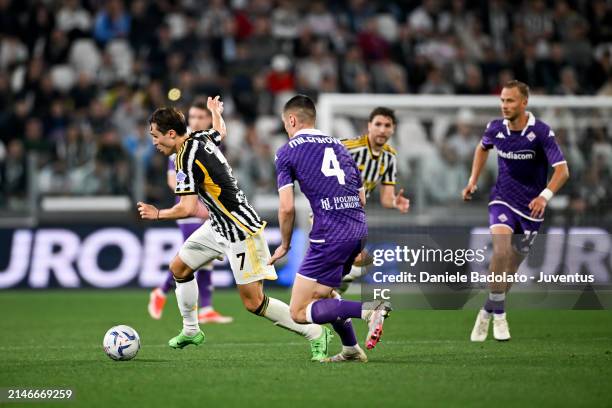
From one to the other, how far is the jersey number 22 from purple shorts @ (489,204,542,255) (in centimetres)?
294

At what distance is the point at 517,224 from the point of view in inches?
418

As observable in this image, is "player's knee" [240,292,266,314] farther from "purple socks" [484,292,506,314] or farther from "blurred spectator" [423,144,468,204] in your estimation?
"blurred spectator" [423,144,468,204]

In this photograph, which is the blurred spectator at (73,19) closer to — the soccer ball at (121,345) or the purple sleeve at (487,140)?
the purple sleeve at (487,140)

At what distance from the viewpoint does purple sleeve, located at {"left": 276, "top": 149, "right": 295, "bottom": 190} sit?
8.06 meters

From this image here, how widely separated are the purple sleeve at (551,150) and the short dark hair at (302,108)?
9.78ft

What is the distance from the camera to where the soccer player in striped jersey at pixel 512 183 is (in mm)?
10258

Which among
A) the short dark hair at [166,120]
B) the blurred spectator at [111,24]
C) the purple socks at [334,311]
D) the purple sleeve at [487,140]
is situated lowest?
the purple socks at [334,311]

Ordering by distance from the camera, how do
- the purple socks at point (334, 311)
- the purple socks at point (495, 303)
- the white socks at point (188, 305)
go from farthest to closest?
1. the purple socks at point (495, 303)
2. the white socks at point (188, 305)
3. the purple socks at point (334, 311)

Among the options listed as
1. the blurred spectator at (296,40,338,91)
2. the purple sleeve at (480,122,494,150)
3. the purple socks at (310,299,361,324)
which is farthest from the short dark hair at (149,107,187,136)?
the blurred spectator at (296,40,338,91)

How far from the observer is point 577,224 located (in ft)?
50.8

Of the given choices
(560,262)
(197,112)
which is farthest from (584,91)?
(197,112)

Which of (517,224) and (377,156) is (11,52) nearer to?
(377,156)

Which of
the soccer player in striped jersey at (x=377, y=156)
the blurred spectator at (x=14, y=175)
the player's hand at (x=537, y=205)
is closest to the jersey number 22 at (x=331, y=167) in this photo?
the player's hand at (x=537, y=205)

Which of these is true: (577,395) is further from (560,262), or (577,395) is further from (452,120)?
(452,120)
